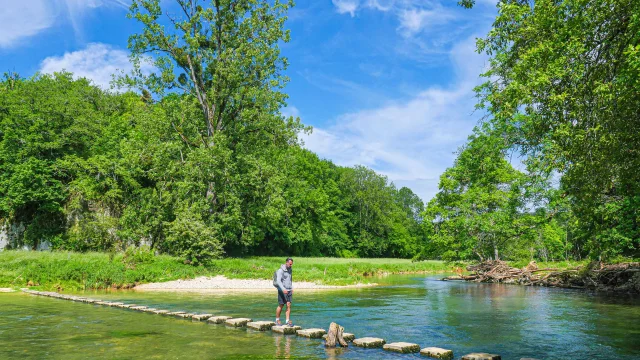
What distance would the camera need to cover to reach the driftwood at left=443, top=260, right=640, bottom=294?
25.3 m

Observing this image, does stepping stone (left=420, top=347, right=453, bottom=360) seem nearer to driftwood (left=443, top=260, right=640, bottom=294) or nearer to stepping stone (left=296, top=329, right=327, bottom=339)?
stepping stone (left=296, top=329, right=327, bottom=339)

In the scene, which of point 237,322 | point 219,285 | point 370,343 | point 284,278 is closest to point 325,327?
point 284,278

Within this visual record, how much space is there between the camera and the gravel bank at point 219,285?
27109mm

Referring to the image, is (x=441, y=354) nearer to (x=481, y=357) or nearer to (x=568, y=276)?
(x=481, y=357)

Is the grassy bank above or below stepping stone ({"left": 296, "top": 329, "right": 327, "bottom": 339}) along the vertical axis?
above

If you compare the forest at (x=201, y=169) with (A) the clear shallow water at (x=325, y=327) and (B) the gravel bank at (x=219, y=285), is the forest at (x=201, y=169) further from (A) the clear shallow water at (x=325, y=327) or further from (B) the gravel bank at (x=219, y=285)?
(A) the clear shallow water at (x=325, y=327)

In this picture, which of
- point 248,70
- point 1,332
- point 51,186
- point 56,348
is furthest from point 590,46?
point 51,186

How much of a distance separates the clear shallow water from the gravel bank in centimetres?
651

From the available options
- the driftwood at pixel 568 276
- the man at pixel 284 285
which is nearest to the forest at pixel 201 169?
the driftwood at pixel 568 276

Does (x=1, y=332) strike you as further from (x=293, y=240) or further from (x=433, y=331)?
(x=293, y=240)

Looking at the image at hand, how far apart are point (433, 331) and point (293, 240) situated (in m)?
52.4

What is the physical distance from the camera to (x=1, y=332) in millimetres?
11180

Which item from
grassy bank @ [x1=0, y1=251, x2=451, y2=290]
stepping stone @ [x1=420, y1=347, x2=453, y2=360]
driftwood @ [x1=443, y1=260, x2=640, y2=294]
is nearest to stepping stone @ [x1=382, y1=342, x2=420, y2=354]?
stepping stone @ [x1=420, y1=347, x2=453, y2=360]

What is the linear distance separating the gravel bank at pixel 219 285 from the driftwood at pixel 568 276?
12.4 meters
